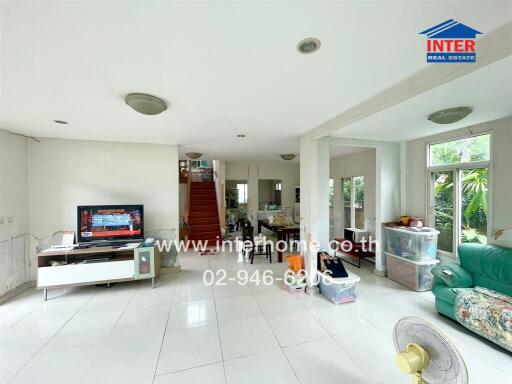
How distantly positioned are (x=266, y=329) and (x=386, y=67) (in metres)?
2.76

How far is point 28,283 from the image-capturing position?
3490mm

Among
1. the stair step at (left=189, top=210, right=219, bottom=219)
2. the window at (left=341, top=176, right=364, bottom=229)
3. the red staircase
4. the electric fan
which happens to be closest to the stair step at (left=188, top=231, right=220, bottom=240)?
the red staircase

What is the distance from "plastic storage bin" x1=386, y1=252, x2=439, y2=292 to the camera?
3.27 m

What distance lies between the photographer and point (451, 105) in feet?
7.19

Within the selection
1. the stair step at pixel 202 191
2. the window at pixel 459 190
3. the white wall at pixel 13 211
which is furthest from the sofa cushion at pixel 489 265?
the stair step at pixel 202 191

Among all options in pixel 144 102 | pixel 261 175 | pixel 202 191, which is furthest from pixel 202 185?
pixel 144 102

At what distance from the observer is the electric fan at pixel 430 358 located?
1069 mm

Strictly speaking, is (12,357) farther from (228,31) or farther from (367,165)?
(367,165)

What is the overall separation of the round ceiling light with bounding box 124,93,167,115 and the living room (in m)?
0.02

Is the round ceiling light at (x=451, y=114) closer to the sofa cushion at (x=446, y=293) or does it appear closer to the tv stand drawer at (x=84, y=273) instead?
the sofa cushion at (x=446, y=293)

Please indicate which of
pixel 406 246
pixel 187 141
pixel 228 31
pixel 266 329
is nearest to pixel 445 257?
pixel 406 246

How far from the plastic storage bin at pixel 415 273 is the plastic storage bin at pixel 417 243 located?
0.09 m

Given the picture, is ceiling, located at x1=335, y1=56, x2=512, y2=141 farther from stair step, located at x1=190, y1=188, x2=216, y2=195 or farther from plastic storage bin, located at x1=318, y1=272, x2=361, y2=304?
stair step, located at x1=190, y1=188, x2=216, y2=195

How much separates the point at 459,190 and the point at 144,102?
4581mm
